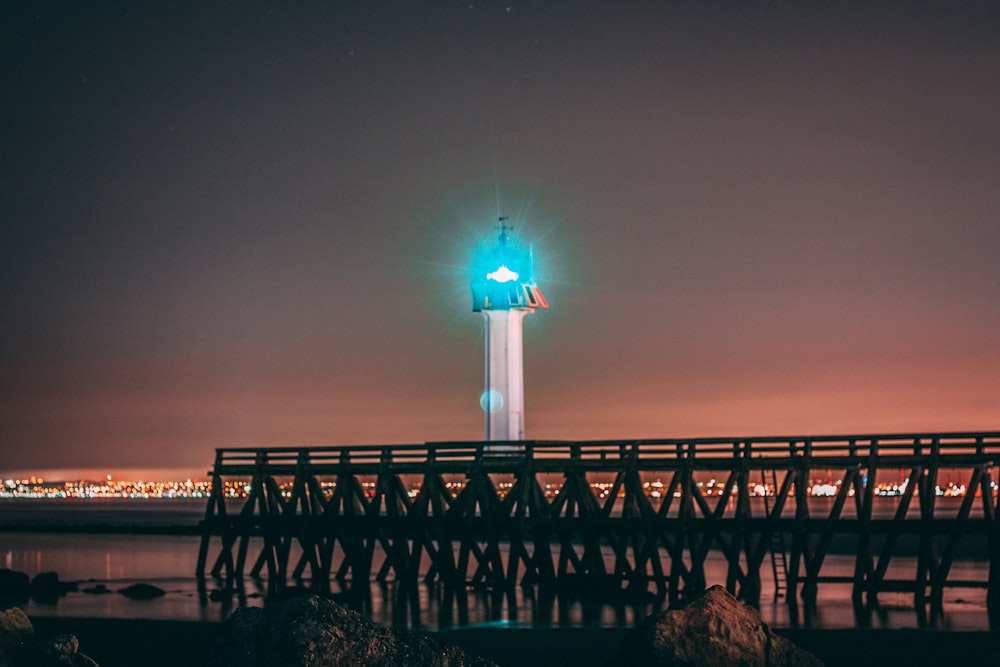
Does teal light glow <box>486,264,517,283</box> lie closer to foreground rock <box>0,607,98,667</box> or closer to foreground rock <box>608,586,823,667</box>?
foreground rock <box>608,586,823,667</box>

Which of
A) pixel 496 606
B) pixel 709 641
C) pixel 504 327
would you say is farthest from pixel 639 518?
pixel 504 327

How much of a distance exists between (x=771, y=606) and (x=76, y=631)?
42.0 feet

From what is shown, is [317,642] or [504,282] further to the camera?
[504,282]

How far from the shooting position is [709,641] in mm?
14250

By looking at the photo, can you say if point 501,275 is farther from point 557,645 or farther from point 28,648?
point 28,648

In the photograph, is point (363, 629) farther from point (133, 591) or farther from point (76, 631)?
point (133, 591)

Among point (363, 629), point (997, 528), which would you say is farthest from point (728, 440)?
point (363, 629)

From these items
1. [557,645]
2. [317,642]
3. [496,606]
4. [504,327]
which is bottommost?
[317,642]

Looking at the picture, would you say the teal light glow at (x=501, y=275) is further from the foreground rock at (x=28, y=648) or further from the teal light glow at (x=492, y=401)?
the foreground rock at (x=28, y=648)

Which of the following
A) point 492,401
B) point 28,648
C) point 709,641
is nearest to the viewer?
point 28,648

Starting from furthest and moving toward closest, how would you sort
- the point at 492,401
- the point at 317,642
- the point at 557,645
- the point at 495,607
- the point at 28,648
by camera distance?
1. the point at 492,401
2. the point at 495,607
3. the point at 557,645
4. the point at 28,648
5. the point at 317,642

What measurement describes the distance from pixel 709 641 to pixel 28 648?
6.83m

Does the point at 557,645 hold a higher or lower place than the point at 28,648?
higher

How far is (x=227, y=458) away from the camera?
3622 cm
